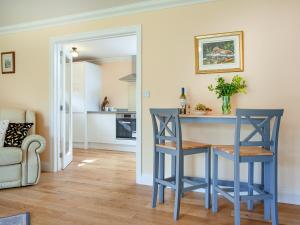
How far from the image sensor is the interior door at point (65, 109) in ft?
12.5

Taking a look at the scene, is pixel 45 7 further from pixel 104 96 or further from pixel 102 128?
pixel 104 96

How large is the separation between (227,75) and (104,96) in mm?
4069

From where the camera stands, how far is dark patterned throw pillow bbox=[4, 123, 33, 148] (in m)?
3.05

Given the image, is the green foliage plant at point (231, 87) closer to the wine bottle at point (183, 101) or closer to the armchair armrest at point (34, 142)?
the wine bottle at point (183, 101)

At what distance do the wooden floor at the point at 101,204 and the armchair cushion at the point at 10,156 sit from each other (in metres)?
0.34

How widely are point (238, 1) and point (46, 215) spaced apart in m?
2.96

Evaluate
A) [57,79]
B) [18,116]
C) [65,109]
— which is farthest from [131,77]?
[18,116]

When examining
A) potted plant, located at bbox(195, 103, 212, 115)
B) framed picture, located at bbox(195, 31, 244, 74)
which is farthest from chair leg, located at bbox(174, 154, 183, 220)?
framed picture, located at bbox(195, 31, 244, 74)

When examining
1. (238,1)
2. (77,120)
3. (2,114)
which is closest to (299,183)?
(238,1)

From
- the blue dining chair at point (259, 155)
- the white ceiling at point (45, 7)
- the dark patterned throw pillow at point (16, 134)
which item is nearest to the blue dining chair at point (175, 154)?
the blue dining chair at point (259, 155)

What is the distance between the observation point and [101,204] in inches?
95.2

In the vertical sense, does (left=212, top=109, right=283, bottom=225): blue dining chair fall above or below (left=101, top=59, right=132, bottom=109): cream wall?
below

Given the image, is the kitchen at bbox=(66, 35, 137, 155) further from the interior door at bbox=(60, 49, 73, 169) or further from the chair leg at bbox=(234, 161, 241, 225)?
the chair leg at bbox=(234, 161, 241, 225)

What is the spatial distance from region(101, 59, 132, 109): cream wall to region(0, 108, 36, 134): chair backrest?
270cm
